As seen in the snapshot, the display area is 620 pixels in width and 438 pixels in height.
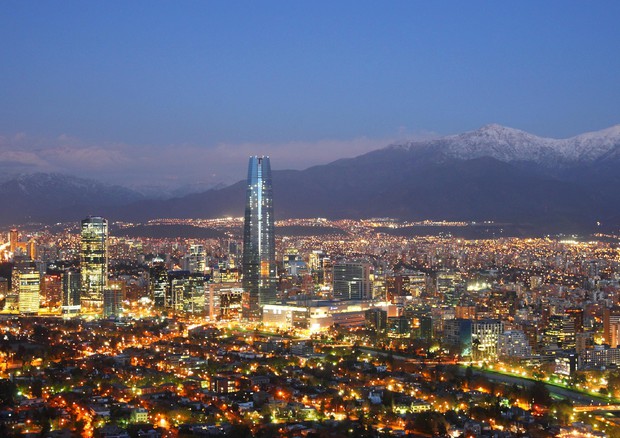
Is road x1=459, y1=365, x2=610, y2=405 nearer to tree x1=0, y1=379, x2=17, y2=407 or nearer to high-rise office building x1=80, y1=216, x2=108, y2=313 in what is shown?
tree x1=0, y1=379, x2=17, y2=407

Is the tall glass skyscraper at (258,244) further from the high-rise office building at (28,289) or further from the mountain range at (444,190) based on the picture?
the mountain range at (444,190)

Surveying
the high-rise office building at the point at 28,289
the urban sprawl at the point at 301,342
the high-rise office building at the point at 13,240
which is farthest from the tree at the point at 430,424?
the high-rise office building at the point at 13,240

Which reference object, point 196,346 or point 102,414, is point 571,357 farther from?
point 102,414

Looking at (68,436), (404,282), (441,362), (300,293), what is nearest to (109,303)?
(300,293)

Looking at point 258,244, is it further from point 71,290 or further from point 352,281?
point 71,290

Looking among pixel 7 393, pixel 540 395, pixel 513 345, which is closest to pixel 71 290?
pixel 513 345

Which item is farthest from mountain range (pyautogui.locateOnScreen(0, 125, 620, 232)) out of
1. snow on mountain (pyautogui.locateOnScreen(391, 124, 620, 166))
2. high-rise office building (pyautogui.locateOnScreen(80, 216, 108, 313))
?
high-rise office building (pyautogui.locateOnScreen(80, 216, 108, 313))
